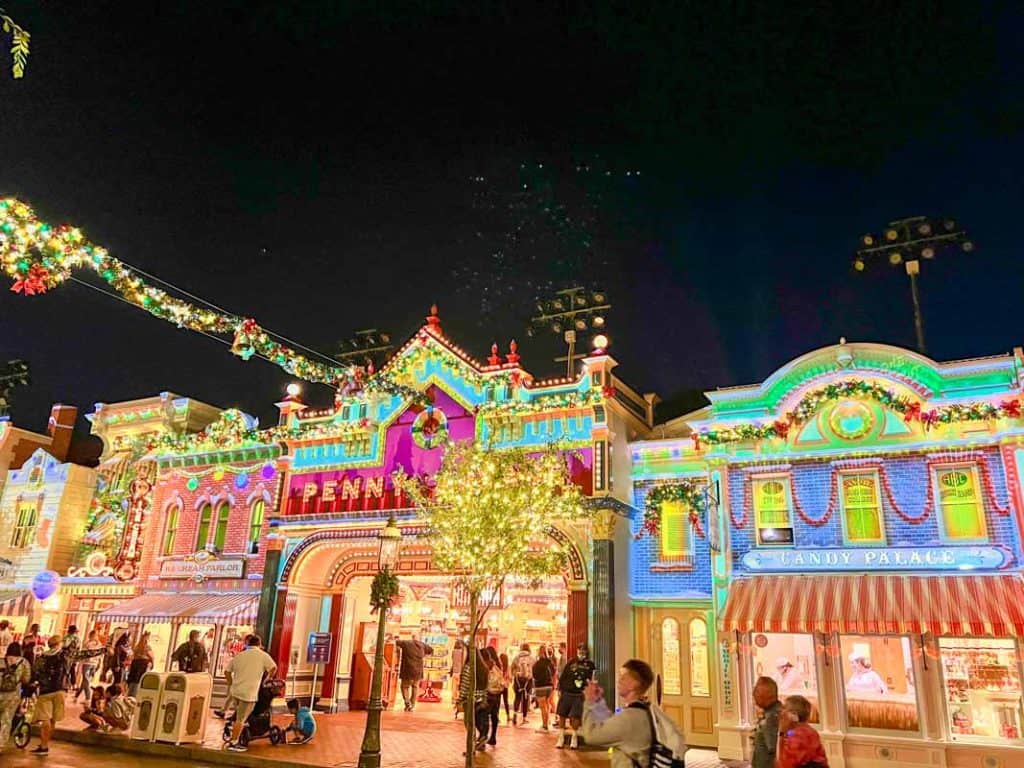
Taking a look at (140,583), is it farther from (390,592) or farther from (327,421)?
(390,592)

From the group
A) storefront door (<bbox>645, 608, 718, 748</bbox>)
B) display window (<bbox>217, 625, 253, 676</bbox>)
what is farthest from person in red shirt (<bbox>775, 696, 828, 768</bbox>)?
display window (<bbox>217, 625, 253, 676</bbox>)

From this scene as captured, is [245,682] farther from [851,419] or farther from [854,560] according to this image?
[851,419]

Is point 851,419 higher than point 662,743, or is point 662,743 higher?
point 851,419

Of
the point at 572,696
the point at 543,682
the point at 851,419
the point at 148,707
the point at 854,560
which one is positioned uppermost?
the point at 851,419

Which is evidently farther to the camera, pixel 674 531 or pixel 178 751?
pixel 674 531

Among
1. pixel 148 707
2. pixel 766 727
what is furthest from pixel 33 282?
pixel 766 727

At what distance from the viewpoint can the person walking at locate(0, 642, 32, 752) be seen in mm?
12820

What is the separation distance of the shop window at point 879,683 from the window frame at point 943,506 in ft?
7.91

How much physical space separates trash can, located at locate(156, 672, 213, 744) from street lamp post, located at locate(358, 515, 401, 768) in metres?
3.41

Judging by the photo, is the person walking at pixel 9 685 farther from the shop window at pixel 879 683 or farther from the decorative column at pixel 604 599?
the shop window at pixel 879 683

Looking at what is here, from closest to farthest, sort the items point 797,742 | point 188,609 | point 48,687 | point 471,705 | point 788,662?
point 797,742 < point 471,705 < point 48,687 < point 788,662 < point 188,609

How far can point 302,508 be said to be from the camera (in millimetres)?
23797

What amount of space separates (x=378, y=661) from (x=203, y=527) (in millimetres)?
15565

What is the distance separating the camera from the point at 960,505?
16.6 meters
